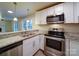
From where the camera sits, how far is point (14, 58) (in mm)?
1199

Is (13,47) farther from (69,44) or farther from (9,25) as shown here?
(69,44)

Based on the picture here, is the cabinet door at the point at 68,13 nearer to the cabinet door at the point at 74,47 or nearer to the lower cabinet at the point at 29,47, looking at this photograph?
the cabinet door at the point at 74,47

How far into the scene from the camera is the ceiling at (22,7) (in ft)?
4.24

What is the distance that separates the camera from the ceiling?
4.24ft

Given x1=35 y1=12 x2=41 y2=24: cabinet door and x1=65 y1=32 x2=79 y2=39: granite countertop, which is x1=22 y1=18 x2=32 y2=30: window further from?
x1=65 y1=32 x2=79 y2=39: granite countertop

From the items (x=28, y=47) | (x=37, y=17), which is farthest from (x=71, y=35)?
(x=28, y=47)

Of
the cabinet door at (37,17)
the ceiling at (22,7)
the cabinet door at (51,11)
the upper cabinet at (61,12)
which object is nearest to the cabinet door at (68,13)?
the upper cabinet at (61,12)

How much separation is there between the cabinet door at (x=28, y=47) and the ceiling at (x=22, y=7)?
1.34 ft

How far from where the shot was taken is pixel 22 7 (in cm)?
138

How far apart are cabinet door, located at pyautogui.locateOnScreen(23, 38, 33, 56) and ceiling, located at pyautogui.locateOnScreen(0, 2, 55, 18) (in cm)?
41

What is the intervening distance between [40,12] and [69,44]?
650mm

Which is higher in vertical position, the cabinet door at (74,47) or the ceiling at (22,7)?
the ceiling at (22,7)

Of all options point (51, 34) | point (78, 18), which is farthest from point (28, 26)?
point (78, 18)

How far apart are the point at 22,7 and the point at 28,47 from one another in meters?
0.62
